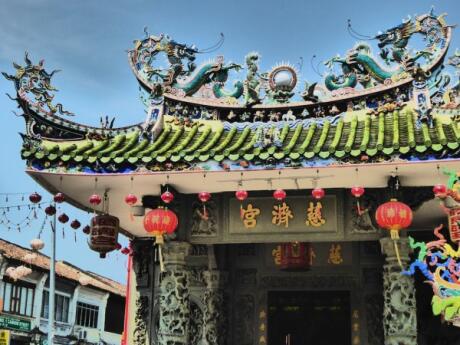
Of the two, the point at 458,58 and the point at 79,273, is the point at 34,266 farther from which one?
the point at 458,58

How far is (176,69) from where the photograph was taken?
10.9 metres

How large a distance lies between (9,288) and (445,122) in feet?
78.7

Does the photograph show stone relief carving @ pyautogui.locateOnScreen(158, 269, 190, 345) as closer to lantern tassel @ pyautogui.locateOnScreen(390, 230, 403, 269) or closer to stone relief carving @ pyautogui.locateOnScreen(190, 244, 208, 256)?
stone relief carving @ pyautogui.locateOnScreen(190, 244, 208, 256)

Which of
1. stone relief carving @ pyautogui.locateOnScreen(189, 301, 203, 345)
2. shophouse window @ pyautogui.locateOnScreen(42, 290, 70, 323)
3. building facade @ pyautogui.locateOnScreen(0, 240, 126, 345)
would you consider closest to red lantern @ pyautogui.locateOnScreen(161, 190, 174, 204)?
stone relief carving @ pyautogui.locateOnScreen(189, 301, 203, 345)

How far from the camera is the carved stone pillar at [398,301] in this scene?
28.2 ft

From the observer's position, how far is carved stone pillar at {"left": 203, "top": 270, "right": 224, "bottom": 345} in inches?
452

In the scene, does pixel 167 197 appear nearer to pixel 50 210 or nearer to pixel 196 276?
pixel 50 210

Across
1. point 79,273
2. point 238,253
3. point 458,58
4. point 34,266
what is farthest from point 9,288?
point 458,58

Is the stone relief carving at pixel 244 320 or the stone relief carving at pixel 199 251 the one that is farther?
the stone relief carving at pixel 199 251

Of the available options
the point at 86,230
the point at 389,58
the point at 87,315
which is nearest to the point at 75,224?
the point at 86,230

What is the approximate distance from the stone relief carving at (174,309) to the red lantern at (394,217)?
3201 mm

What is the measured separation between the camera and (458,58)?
9742 mm

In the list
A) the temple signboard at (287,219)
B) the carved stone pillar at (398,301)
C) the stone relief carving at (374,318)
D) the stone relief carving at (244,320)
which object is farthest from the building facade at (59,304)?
the carved stone pillar at (398,301)

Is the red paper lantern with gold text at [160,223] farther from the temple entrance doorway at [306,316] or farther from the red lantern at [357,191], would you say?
the temple entrance doorway at [306,316]
